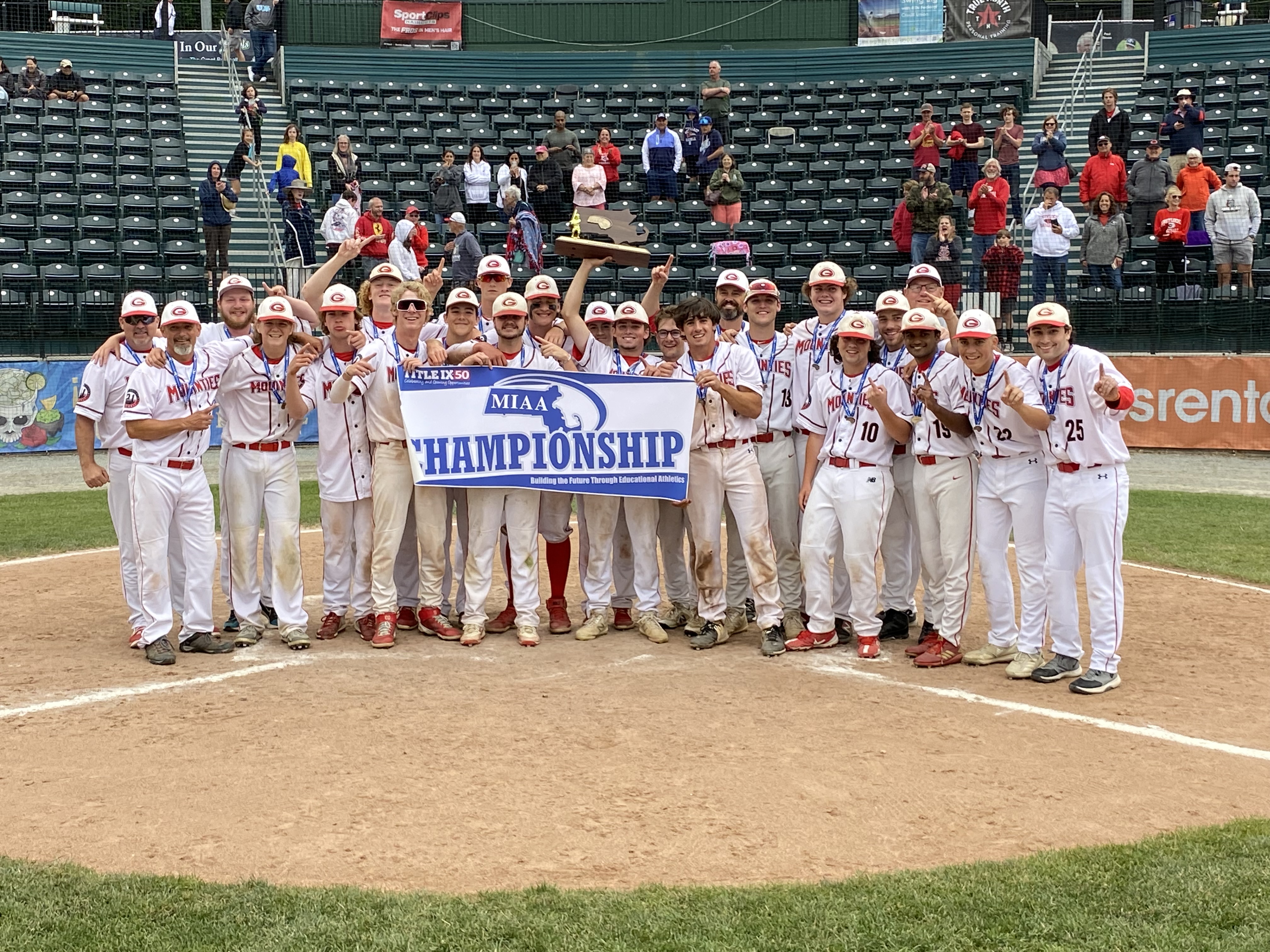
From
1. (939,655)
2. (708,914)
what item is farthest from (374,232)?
(708,914)

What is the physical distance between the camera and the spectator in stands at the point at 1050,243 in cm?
1950

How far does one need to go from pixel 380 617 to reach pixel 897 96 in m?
21.1

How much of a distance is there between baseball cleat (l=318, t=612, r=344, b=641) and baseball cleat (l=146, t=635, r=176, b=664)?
1.01m

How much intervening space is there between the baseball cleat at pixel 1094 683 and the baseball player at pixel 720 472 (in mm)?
1934

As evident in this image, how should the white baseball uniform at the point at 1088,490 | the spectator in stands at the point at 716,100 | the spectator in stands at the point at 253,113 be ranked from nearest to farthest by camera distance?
the white baseball uniform at the point at 1088,490
the spectator in stands at the point at 253,113
the spectator in stands at the point at 716,100

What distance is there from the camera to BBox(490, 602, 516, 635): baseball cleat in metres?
9.45

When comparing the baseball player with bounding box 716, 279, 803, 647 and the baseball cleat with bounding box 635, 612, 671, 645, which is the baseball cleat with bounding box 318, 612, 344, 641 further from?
the baseball player with bounding box 716, 279, 803, 647

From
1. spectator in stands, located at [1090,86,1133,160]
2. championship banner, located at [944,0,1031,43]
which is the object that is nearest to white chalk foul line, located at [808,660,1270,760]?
spectator in stands, located at [1090,86,1133,160]

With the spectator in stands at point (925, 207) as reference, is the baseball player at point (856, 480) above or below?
below

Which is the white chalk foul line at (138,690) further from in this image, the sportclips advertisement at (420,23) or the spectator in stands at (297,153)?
the sportclips advertisement at (420,23)

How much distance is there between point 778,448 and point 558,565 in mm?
1806

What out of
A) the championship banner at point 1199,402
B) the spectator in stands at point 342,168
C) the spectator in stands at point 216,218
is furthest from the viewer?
the spectator in stands at point 342,168

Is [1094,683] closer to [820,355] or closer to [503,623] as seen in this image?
[820,355]

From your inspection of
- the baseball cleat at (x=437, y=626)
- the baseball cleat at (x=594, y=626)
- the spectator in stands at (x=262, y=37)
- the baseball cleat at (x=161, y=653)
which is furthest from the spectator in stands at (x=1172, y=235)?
the spectator in stands at (x=262, y=37)
